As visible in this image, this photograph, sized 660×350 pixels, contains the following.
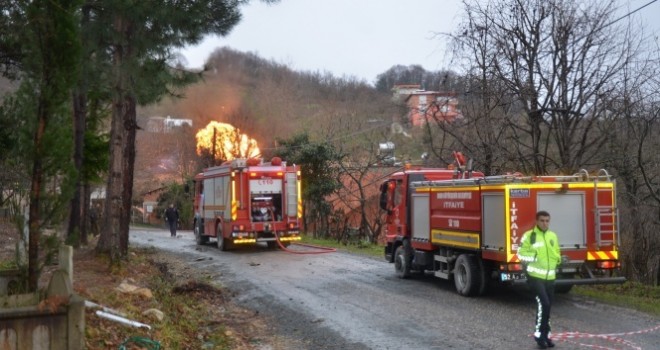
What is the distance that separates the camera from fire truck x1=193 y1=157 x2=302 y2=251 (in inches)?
830

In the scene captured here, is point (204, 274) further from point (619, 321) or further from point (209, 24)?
point (619, 321)

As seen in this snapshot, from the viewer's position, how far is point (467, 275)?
11.6 m

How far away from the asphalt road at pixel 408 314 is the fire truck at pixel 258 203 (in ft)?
17.1

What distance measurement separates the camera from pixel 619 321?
9312 mm

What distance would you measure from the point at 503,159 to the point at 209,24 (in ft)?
27.1

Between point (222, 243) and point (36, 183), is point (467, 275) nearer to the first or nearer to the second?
point (36, 183)

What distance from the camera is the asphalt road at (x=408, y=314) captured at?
8242 mm

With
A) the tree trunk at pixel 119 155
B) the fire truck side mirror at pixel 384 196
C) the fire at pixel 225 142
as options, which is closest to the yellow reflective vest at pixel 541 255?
the fire truck side mirror at pixel 384 196

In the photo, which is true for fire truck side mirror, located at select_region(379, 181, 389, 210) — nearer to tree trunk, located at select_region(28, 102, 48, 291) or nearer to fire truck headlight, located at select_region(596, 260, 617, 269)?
fire truck headlight, located at select_region(596, 260, 617, 269)

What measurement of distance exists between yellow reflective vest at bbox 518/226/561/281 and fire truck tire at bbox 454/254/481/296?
330 cm

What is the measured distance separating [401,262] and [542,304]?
675 cm

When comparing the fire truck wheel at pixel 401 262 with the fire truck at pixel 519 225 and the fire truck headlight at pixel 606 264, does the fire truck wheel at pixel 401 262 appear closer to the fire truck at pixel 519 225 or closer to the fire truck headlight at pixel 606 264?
the fire truck at pixel 519 225

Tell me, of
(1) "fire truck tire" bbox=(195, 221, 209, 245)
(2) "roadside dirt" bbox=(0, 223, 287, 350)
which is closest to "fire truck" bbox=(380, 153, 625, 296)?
(2) "roadside dirt" bbox=(0, 223, 287, 350)


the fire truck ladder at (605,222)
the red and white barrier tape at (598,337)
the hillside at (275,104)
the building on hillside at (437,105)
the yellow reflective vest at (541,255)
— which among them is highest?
the hillside at (275,104)
